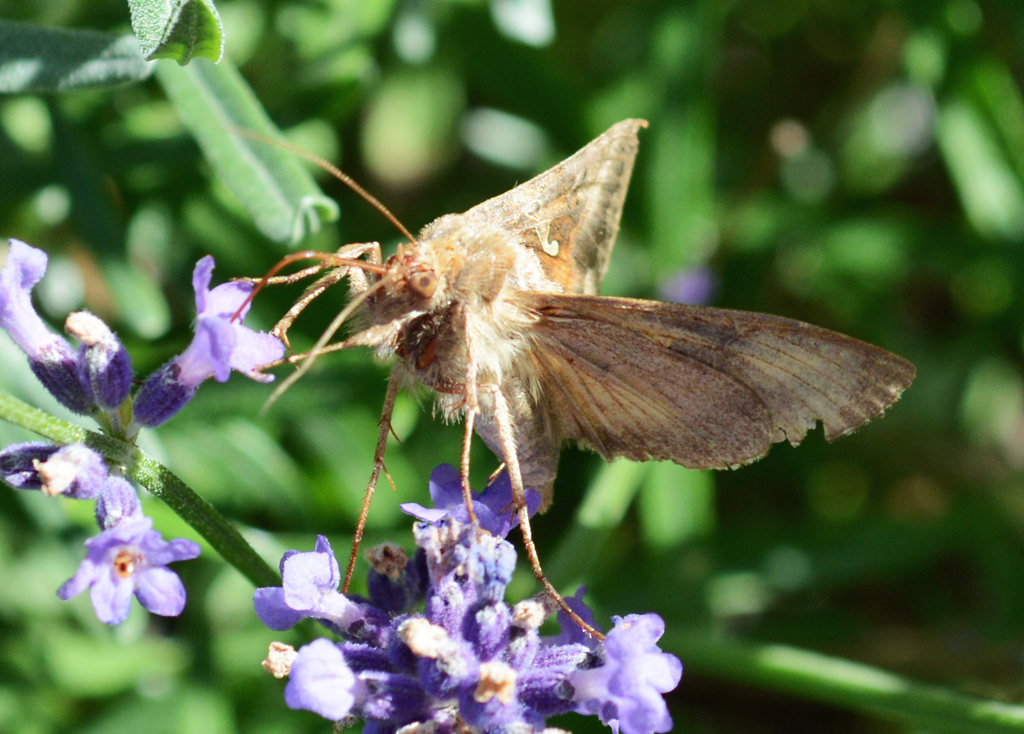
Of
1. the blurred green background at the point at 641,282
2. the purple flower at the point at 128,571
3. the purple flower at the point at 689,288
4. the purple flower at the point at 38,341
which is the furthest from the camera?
the purple flower at the point at 689,288

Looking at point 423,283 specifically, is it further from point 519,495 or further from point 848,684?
point 848,684

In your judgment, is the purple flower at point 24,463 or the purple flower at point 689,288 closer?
the purple flower at point 24,463

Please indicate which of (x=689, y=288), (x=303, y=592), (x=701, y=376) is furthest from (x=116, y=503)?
(x=689, y=288)

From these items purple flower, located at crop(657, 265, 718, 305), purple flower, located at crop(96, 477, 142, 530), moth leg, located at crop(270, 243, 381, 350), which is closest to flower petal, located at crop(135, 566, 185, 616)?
purple flower, located at crop(96, 477, 142, 530)

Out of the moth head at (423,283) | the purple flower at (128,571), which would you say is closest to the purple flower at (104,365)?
the purple flower at (128,571)

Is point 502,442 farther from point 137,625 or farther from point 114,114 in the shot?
point 114,114

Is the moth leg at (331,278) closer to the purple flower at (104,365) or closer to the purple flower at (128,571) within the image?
the purple flower at (104,365)
